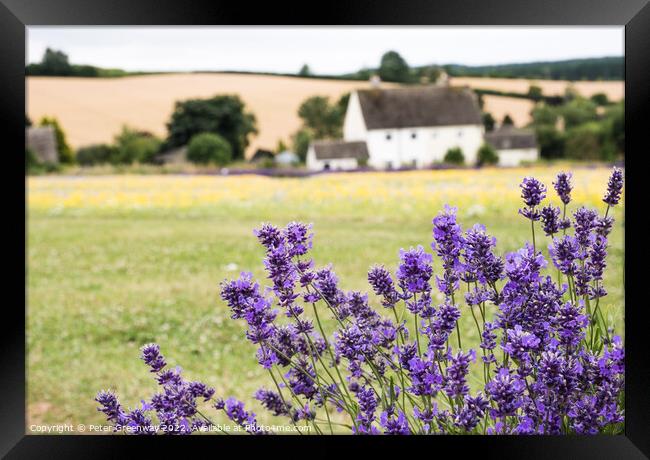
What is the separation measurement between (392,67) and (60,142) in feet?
8.87

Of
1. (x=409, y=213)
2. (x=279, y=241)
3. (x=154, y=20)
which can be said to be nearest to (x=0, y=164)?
(x=154, y=20)

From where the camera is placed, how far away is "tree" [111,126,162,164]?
5.46 meters

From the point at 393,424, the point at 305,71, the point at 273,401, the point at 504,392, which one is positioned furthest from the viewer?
the point at 305,71

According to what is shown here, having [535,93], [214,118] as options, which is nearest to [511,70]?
[535,93]

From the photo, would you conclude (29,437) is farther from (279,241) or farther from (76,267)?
(76,267)

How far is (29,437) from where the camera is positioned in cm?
103

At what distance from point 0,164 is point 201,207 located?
5.32 metres

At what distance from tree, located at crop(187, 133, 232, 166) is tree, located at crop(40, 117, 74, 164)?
3.31 ft

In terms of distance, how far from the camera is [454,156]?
5.59 m

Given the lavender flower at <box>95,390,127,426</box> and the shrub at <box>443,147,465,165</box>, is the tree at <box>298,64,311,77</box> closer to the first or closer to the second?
the shrub at <box>443,147,465,165</box>

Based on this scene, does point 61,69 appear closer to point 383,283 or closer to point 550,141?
point 550,141

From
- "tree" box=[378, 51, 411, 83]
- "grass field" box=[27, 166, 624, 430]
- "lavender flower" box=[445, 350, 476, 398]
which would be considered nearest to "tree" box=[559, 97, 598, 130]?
"grass field" box=[27, 166, 624, 430]

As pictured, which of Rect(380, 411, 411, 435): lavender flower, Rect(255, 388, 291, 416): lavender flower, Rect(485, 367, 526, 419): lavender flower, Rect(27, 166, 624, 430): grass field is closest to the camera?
Rect(485, 367, 526, 419): lavender flower

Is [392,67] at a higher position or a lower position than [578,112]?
higher
